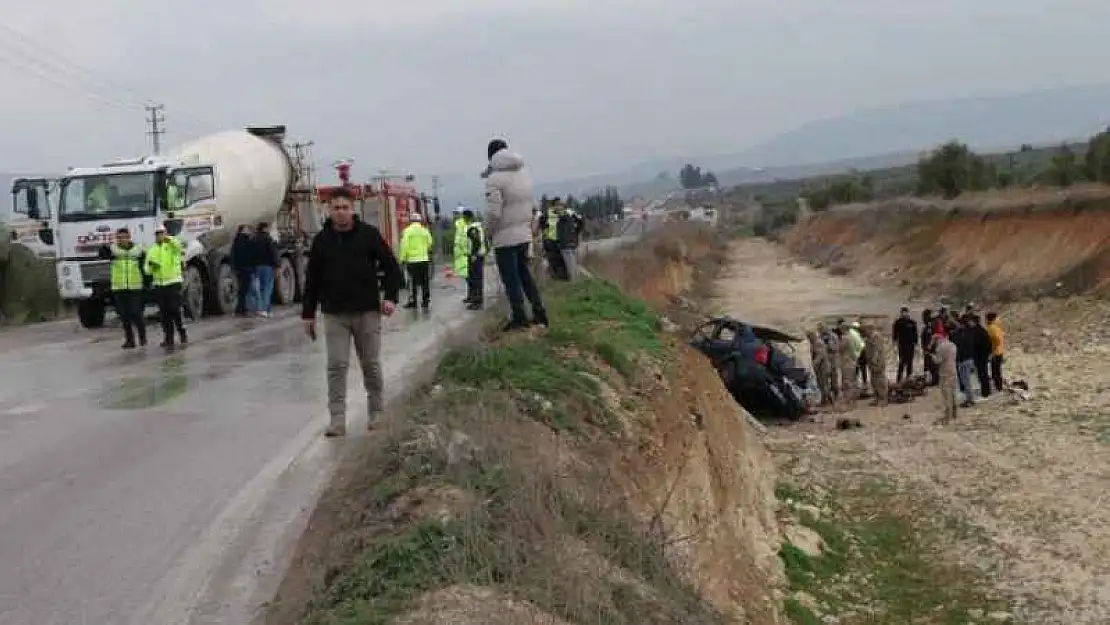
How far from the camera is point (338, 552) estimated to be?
557cm

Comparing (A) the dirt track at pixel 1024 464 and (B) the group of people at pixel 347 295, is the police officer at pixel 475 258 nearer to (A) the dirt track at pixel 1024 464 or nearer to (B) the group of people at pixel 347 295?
(A) the dirt track at pixel 1024 464

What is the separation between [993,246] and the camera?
4647 centimetres

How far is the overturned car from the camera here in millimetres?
22391

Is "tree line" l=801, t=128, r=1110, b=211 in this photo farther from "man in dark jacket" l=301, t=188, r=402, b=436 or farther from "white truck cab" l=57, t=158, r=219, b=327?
"man in dark jacket" l=301, t=188, r=402, b=436

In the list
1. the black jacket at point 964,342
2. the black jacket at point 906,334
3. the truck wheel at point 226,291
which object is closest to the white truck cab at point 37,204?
the truck wheel at point 226,291

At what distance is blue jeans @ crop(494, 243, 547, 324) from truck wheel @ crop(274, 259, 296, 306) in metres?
12.9

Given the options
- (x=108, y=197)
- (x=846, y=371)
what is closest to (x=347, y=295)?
(x=108, y=197)

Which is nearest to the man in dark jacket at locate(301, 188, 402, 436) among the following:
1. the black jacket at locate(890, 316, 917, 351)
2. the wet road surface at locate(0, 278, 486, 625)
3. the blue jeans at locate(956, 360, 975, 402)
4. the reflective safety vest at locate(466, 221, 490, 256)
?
the wet road surface at locate(0, 278, 486, 625)

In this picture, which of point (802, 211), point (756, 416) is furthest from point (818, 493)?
point (802, 211)

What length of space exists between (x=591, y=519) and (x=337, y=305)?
3286 mm

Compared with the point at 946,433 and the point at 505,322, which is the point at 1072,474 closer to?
the point at 946,433

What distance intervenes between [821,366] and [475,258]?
9.04 m

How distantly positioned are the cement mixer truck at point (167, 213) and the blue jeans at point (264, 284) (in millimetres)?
472

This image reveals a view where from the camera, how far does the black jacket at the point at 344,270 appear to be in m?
8.83
